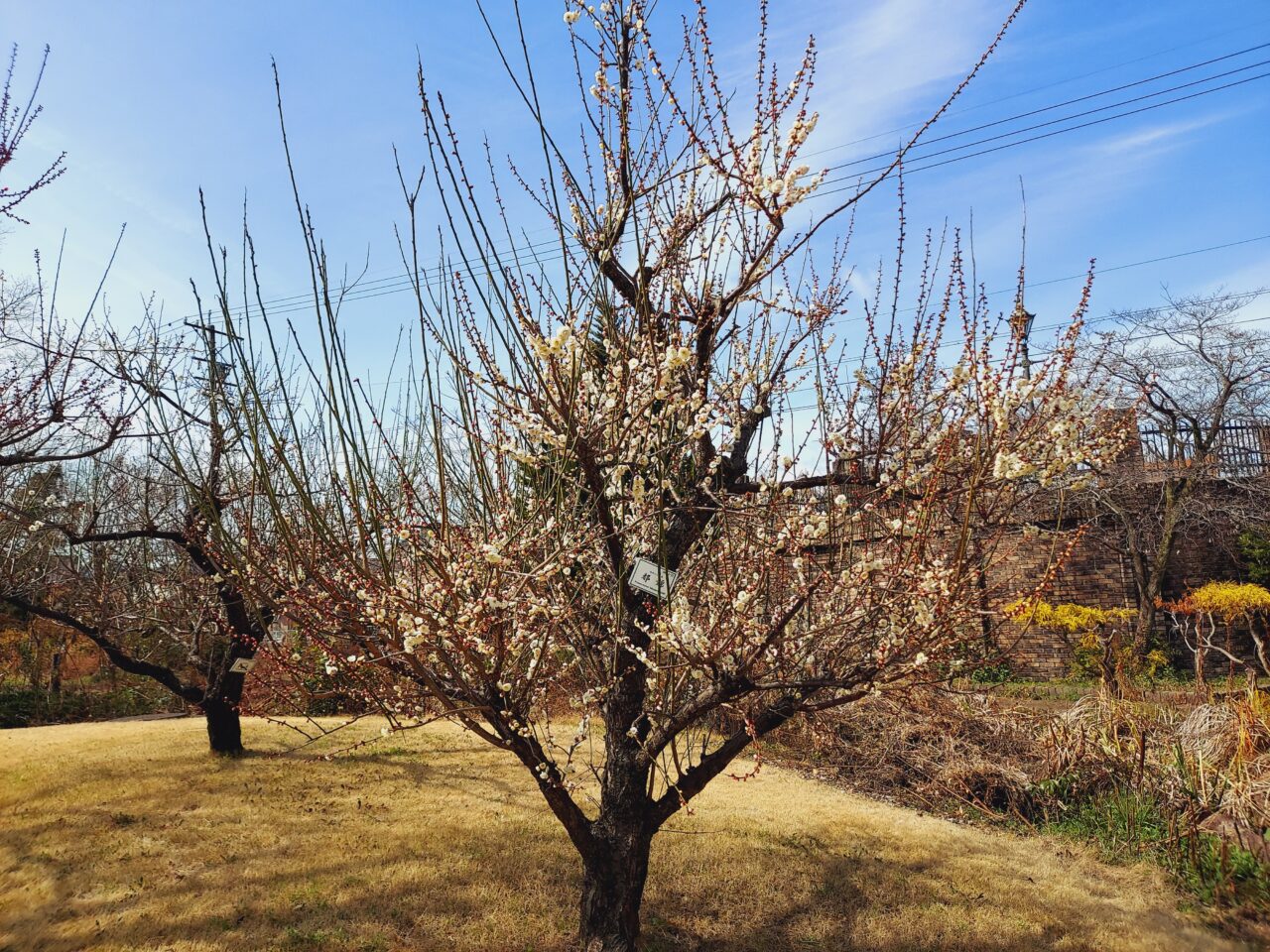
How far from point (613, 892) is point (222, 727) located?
16.2ft

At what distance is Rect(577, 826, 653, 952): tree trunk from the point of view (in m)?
3.72

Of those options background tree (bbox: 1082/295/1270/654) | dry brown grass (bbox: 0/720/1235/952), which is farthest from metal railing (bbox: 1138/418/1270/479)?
dry brown grass (bbox: 0/720/1235/952)

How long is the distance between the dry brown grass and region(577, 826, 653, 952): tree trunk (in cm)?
44

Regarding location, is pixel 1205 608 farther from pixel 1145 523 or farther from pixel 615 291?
pixel 615 291

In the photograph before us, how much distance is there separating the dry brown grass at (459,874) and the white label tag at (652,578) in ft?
6.97

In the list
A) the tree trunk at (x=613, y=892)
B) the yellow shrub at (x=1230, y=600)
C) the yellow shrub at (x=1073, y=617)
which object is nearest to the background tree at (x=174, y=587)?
the tree trunk at (x=613, y=892)

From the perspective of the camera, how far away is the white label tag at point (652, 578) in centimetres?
317

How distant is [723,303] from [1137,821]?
16.4 ft

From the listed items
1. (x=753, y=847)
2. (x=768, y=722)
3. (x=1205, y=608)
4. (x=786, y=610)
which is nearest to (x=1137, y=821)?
(x=753, y=847)

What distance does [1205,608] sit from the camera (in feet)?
40.0

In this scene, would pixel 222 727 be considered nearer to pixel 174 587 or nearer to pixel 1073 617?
pixel 174 587

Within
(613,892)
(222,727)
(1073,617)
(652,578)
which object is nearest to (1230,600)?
(1073,617)

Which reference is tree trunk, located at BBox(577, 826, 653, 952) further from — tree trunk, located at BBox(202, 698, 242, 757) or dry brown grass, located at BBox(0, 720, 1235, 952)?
tree trunk, located at BBox(202, 698, 242, 757)

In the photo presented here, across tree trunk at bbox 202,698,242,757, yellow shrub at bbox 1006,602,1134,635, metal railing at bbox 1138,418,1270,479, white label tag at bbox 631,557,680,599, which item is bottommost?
yellow shrub at bbox 1006,602,1134,635
